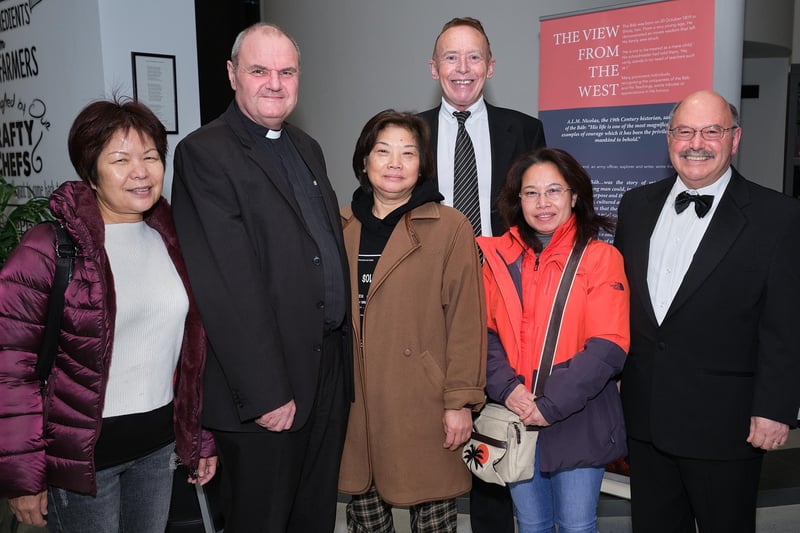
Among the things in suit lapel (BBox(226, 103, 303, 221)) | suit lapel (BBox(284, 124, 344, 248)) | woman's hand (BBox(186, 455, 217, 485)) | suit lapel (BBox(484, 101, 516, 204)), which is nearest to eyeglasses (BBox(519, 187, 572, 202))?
suit lapel (BBox(484, 101, 516, 204))

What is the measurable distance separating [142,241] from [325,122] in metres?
3.56

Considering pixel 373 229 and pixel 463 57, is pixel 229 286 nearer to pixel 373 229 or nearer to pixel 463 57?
pixel 373 229

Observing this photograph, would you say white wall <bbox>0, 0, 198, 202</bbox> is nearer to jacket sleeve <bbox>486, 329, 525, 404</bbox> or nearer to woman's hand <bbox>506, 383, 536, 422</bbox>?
jacket sleeve <bbox>486, 329, 525, 404</bbox>

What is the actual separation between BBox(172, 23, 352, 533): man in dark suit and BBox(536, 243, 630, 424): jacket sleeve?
67 cm

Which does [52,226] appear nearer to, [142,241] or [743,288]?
[142,241]

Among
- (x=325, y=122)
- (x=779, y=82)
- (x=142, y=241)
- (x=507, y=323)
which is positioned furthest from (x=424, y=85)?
(x=779, y=82)

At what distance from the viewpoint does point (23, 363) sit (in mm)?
1656

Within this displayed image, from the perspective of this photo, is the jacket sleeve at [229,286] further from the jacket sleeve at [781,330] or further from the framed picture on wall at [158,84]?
the framed picture on wall at [158,84]

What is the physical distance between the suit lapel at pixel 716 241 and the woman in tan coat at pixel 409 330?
2.09ft

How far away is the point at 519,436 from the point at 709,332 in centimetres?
67

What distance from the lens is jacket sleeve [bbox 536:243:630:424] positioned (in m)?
2.10

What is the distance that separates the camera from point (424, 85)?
462 cm

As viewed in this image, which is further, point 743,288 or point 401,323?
point 401,323

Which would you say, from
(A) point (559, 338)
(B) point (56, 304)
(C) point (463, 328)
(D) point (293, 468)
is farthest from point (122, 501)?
(A) point (559, 338)
